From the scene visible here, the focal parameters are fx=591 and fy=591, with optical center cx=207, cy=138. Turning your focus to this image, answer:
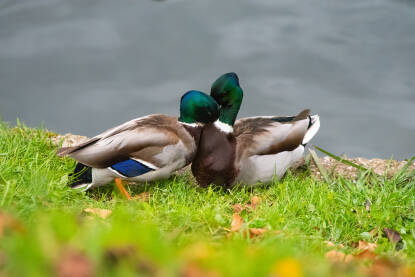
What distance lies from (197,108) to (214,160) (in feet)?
1.35

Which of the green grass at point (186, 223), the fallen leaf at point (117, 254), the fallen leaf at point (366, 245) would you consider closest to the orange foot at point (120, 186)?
the green grass at point (186, 223)

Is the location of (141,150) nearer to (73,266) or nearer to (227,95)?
(227,95)

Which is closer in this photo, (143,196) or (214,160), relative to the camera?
(143,196)

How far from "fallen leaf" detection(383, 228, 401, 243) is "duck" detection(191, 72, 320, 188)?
1.05m

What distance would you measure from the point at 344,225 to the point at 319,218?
0.17 metres

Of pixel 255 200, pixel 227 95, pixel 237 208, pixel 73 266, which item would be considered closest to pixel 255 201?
pixel 255 200

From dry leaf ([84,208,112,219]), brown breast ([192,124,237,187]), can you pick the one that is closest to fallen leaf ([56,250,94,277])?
dry leaf ([84,208,112,219])

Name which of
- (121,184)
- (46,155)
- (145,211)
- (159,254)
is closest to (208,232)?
(145,211)

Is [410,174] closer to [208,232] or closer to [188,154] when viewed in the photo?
[188,154]

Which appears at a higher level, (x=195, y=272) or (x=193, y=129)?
(x=195, y=272)

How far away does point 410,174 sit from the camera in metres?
4.55

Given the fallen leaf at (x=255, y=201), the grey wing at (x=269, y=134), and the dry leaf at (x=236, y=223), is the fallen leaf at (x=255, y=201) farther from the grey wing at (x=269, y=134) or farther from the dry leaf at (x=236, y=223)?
the dry leaf at (x=236, y=223)

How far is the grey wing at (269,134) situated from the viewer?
453cm

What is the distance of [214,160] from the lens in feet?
14.5
